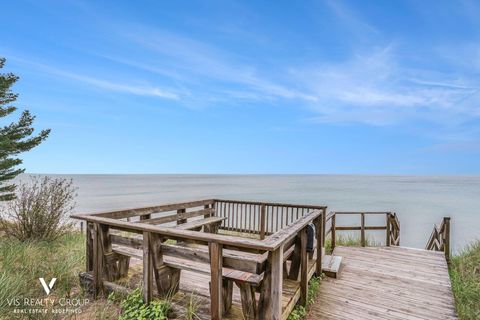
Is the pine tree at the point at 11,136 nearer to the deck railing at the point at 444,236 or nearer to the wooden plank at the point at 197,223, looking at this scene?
the wooden plank at the point at 197,223

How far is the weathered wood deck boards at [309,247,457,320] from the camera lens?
365cm

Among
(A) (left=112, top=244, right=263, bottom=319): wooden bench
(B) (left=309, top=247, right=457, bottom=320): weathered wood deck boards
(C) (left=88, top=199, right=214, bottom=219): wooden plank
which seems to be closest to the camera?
(A) (left=112, top=244, right=263, bottom=319): wooden bench

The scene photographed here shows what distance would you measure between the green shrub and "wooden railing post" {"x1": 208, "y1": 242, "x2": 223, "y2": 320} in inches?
28.0

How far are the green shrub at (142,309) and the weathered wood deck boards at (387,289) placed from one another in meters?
1.96

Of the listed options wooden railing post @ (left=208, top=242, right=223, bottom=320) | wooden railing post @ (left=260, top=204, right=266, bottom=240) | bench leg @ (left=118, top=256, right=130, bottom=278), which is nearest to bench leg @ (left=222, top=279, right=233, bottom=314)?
wooden railing post @ (left=208, top=242, right=223, bottom=320)

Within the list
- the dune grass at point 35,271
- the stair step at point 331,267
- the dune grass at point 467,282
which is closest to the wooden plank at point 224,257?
the dune grass at point 35,271

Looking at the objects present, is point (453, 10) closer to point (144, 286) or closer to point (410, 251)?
point (410, 251)

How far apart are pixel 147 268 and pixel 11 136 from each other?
33.2 ft

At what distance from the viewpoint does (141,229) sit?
3209 mm

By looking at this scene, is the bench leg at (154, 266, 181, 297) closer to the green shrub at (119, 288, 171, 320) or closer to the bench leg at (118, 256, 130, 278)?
→ the green shrub at (119, 288, 171, 320)

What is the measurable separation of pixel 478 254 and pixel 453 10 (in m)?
10.2

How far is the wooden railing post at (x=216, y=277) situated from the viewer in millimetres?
2678

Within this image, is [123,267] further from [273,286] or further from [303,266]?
[303,266]

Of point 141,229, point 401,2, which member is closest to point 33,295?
point 141,229
